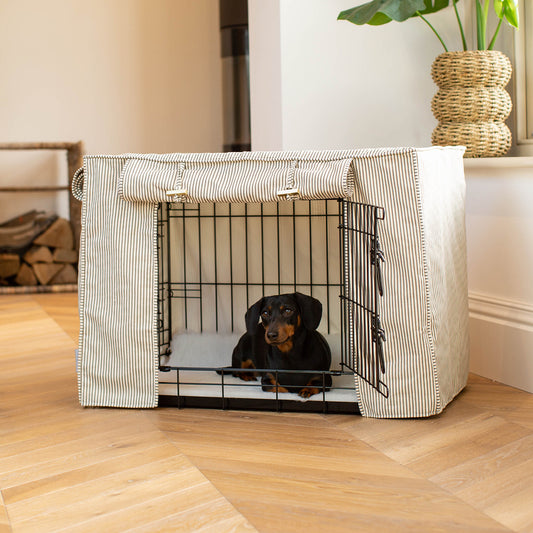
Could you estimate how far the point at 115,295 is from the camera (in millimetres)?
2080

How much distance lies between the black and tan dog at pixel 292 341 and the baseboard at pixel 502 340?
0.58 metres

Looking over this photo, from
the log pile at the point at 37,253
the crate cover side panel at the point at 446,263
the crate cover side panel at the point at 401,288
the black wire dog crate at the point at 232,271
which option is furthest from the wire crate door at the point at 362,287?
the log pile at the point at 37,253

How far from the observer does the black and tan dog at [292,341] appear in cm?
210

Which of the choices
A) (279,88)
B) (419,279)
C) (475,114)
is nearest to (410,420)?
(419,279)

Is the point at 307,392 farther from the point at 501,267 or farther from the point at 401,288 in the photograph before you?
the point at 501,267

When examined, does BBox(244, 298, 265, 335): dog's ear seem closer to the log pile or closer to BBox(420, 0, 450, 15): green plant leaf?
BBox(420, 0, 450, 15): green plant leaf

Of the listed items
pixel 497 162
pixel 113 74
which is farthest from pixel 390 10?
pixel 113 74

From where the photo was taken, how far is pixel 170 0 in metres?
4.95

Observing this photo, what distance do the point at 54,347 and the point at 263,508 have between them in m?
1.76

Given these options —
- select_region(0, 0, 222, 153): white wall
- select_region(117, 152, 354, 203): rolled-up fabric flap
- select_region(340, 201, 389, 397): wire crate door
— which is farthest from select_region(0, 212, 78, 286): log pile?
select_region(340, 201, 389, 397): wire crate door

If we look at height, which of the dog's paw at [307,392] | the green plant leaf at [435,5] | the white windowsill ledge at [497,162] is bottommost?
the dog's paw at [307,392]

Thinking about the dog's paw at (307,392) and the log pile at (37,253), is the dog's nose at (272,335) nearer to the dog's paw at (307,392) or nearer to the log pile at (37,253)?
the dog's paw at (307,392)

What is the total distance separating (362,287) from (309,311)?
0.73 ft

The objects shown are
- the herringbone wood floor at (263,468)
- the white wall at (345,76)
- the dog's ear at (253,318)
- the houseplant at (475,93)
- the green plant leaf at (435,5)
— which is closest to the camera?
the herringbone wood floor at (263,468)
